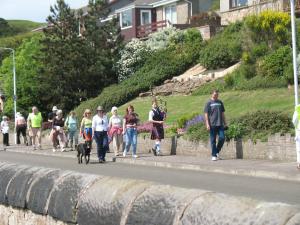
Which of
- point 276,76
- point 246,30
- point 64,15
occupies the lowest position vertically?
point 276,76

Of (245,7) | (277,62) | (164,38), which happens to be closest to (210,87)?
(277,62)

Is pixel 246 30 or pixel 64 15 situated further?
pixel 64 15

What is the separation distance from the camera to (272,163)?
1742cm

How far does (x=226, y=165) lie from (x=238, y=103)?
36.6ft

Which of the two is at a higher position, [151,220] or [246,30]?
[246,30]

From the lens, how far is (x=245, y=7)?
1738 inches

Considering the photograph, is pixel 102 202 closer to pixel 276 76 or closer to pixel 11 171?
pixel 11 171

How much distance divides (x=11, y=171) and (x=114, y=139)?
15670 mm

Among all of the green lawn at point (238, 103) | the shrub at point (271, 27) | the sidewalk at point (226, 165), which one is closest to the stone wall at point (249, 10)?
the shrub at point (271, 27)

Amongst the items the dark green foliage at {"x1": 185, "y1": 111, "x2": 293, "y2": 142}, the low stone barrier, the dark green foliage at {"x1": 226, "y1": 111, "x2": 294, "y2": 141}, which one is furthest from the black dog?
the low stone barrier

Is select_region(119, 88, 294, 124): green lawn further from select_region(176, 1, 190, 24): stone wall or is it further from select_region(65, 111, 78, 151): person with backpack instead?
select_region(176, 1, 190, 24): stone wall

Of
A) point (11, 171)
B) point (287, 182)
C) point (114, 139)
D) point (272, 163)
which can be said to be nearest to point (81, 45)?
point (114, 139)

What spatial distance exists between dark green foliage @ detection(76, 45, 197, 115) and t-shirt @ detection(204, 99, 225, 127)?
21.0m

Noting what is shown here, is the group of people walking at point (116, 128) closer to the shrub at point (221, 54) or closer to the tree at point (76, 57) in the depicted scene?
the shrub at point (221, 54)
